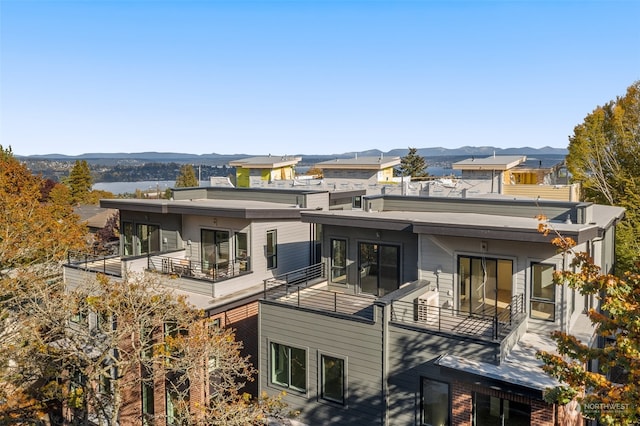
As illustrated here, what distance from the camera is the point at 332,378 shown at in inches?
577

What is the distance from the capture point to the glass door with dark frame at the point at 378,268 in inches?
656

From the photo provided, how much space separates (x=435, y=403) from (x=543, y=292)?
438 cm

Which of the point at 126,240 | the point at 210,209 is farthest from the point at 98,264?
the point at 210,209

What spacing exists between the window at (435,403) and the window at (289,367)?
370cm

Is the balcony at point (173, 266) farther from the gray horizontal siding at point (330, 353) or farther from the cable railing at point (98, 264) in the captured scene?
the gray horizontal siding at point (330, 353)

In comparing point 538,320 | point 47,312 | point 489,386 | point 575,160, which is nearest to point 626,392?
point 489,386

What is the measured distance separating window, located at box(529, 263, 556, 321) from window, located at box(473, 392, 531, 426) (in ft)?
11.0

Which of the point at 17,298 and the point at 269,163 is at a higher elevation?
the point at 269,163

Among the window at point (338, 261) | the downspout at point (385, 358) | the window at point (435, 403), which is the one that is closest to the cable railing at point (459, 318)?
the downspout at point (385, 358)

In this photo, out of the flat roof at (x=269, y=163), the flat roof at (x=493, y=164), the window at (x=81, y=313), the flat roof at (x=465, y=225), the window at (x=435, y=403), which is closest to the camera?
the window at (x=435, y=403)

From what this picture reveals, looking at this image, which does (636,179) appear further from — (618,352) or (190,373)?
(190,373)

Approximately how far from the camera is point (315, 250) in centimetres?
2267

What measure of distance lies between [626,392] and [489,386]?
139 inches

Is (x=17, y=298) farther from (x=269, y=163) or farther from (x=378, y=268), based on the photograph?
(x=269, y=163)
